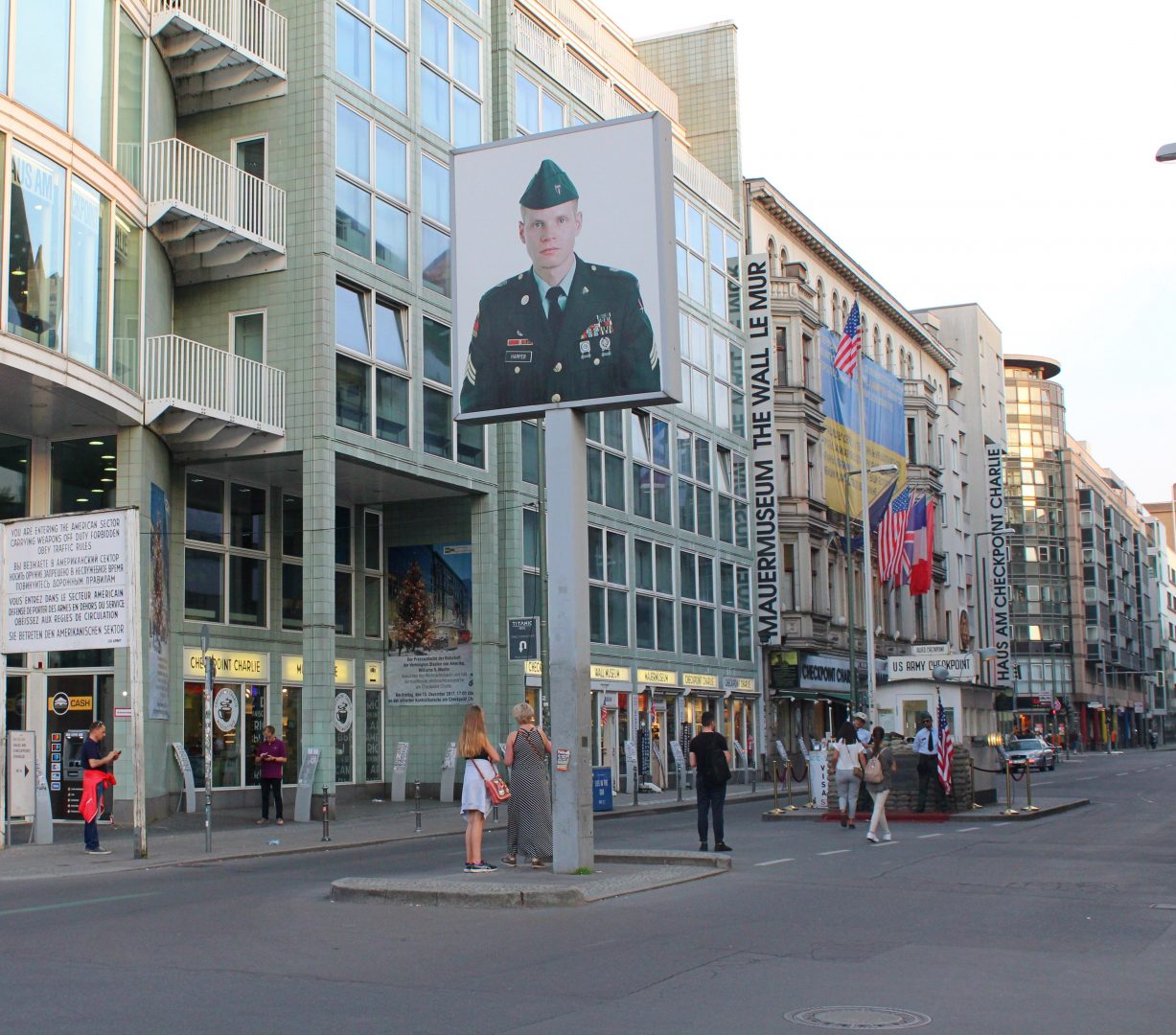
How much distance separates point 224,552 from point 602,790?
9724 mm

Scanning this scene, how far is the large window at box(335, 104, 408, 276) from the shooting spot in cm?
3222

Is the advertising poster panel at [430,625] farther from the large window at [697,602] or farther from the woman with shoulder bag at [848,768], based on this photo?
the woman with shoulder bag at [848,768]

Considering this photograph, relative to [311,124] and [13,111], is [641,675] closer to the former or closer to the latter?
[311,124]

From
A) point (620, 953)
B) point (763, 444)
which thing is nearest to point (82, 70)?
point (620, 953)

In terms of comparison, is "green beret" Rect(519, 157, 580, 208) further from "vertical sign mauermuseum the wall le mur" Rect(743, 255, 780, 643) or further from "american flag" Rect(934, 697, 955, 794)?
"vertical sign mauermuseum the wall le mur" Rect(743, 255, 780, 643)

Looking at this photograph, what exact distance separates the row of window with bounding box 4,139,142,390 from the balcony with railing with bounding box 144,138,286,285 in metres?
1.32

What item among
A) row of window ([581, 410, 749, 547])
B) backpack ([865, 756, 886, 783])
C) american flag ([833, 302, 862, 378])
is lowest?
backpack ([865, 756, 886, 783])

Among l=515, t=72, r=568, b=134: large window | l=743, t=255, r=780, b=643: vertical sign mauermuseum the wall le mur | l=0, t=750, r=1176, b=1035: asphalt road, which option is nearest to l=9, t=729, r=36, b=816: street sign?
l=0, t=750, r=1176, b=1035: asphalt road

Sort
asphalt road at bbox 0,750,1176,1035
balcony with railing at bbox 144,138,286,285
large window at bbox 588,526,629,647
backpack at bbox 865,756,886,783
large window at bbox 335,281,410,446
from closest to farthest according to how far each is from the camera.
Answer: asphalt road at bbox 0,750,1176,1035 < backpack at bbox 865,756,886,783 < balcony with railing at bbox 144,138,286,285 < large window at bbox 335,281,410,446 < large window at bbox 588,526,629,647

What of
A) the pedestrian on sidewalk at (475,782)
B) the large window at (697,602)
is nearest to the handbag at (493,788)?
the pedestrian on sidewalk at (475,782)

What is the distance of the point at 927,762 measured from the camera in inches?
1064

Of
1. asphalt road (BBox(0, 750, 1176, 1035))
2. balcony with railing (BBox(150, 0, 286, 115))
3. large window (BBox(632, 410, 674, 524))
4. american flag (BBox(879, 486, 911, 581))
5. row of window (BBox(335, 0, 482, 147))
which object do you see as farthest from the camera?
large window (BBox(632, 410, 674, 524))

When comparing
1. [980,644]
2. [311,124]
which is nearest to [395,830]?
[311,124]

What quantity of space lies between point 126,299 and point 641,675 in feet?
71.1
